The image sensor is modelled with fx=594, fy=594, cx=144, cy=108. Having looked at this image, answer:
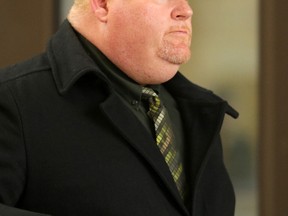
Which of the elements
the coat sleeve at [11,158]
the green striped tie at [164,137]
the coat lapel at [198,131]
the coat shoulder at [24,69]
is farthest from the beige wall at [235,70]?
the coat sleeve at [11,158]

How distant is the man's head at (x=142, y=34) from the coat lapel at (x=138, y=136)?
3.7 inches

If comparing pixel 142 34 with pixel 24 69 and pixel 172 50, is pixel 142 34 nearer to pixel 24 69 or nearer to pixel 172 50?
pixel 172 50

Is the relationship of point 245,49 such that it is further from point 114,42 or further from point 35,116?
point 35,116

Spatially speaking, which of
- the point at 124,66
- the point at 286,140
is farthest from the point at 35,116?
the point at 286,140

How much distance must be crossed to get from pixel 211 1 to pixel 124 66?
965mm

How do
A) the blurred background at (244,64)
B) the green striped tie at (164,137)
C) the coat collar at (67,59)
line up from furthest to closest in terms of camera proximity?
1. the blurred background at (244,64)
2. the green striped tie at (164,137)
3. the coat collar at (67,59)

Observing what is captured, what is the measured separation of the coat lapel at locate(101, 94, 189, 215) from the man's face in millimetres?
110

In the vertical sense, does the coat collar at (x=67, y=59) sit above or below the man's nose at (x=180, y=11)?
below

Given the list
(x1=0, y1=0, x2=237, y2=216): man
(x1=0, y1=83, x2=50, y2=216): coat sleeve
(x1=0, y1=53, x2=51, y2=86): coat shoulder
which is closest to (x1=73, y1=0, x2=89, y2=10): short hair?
(x1=0, y1=0, x2=237, y2=216): man

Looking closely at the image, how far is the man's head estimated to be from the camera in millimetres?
1168

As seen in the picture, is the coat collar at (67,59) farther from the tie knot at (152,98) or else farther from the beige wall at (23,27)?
the beige wall at (23,27)

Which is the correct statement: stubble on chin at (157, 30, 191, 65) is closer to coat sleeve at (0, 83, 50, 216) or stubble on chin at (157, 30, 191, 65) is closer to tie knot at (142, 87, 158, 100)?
tie knot at (142, 87, 158, 100)

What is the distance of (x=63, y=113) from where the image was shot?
110 centimetres

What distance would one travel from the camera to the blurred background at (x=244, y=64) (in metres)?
2.03
